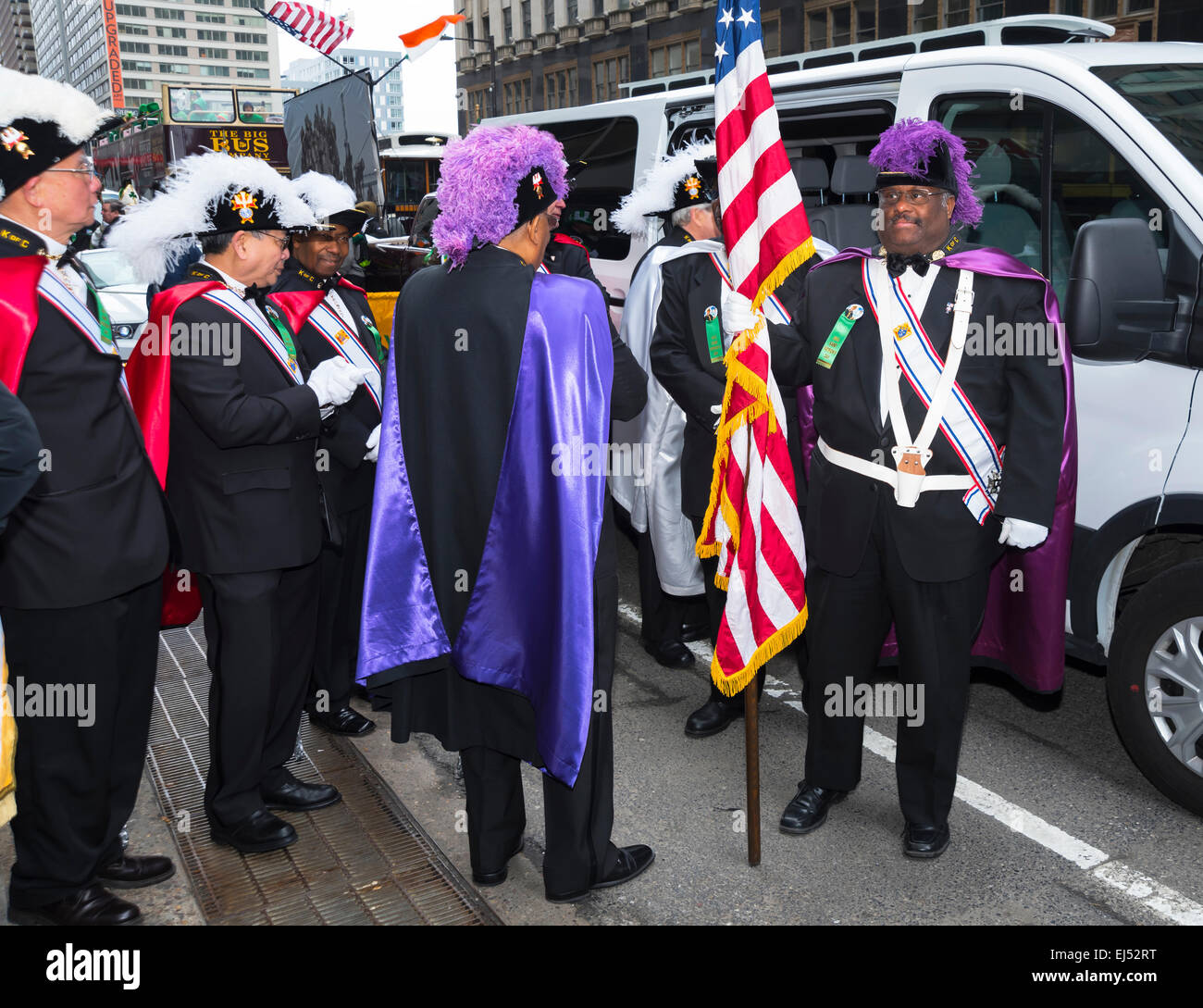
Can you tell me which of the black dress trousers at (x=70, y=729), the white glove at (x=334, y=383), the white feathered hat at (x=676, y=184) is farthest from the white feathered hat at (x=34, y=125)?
the white feathered hat at (x=676, y=184)

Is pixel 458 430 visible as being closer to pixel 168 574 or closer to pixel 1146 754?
pixel 168 574

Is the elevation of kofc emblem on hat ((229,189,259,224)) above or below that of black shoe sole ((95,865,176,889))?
above

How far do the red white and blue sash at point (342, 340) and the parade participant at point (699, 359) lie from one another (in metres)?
1.10

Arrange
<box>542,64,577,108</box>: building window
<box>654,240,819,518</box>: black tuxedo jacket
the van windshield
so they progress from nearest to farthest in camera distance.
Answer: the van windshield < <box>654,240,819,518</box>: black tuxedo jacket < <box>542,64,577,108</box>: building window

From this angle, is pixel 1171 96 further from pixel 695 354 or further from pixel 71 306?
pixel 71 306

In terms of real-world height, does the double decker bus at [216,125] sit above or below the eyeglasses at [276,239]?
above

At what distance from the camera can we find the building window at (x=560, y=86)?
157 ft

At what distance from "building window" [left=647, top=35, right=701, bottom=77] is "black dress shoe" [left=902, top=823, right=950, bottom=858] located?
3888 cm

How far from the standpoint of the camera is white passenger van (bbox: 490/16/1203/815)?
11.3ft

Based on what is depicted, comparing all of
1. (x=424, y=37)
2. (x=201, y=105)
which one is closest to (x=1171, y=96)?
(x=424, y=37)

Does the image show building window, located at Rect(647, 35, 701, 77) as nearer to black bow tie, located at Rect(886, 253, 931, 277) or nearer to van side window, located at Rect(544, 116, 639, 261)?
van side window, located at Rect(544, 116, 639, 261)

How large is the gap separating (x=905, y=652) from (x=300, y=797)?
2067mm

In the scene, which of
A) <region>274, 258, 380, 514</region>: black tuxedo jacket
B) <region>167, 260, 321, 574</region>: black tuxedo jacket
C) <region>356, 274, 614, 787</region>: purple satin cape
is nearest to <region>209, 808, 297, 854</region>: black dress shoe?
<region>356, 274, 614, 787</region>: purple satin cape

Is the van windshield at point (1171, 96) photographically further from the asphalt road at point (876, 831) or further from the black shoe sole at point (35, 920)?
the black shoe sole at point (35, 920)
